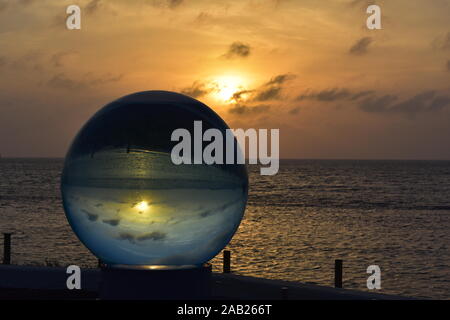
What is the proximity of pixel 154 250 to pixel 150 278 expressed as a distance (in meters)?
0.42

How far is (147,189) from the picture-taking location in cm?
830

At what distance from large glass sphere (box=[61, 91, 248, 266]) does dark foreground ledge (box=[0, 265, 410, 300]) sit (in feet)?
9.89

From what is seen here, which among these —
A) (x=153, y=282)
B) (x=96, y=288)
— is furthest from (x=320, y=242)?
(x=153, y=282)

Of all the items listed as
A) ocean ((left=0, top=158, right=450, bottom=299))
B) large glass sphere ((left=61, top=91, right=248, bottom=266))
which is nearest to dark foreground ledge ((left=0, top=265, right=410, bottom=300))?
large glass sphere ((left=61, top=91, right=248, bottom=266))

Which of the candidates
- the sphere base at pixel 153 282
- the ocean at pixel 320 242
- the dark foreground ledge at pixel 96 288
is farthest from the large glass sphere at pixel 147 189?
the ocean at pixel 320 242

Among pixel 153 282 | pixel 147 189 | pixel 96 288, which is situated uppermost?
pixel 147 189

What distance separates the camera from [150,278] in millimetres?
8797

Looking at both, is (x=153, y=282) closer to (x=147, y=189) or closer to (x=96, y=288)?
(x=147, y=189)

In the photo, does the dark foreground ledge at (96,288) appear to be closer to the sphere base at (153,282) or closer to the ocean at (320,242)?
the sphere base at (153,282)

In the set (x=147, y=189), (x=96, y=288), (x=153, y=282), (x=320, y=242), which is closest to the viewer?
(x=147, y=189)

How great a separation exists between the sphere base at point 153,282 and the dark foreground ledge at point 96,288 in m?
2.64

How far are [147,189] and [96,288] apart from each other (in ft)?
17.8

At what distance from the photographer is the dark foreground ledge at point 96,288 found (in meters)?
12.4

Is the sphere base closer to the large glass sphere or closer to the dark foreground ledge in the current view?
the large glass sphere
